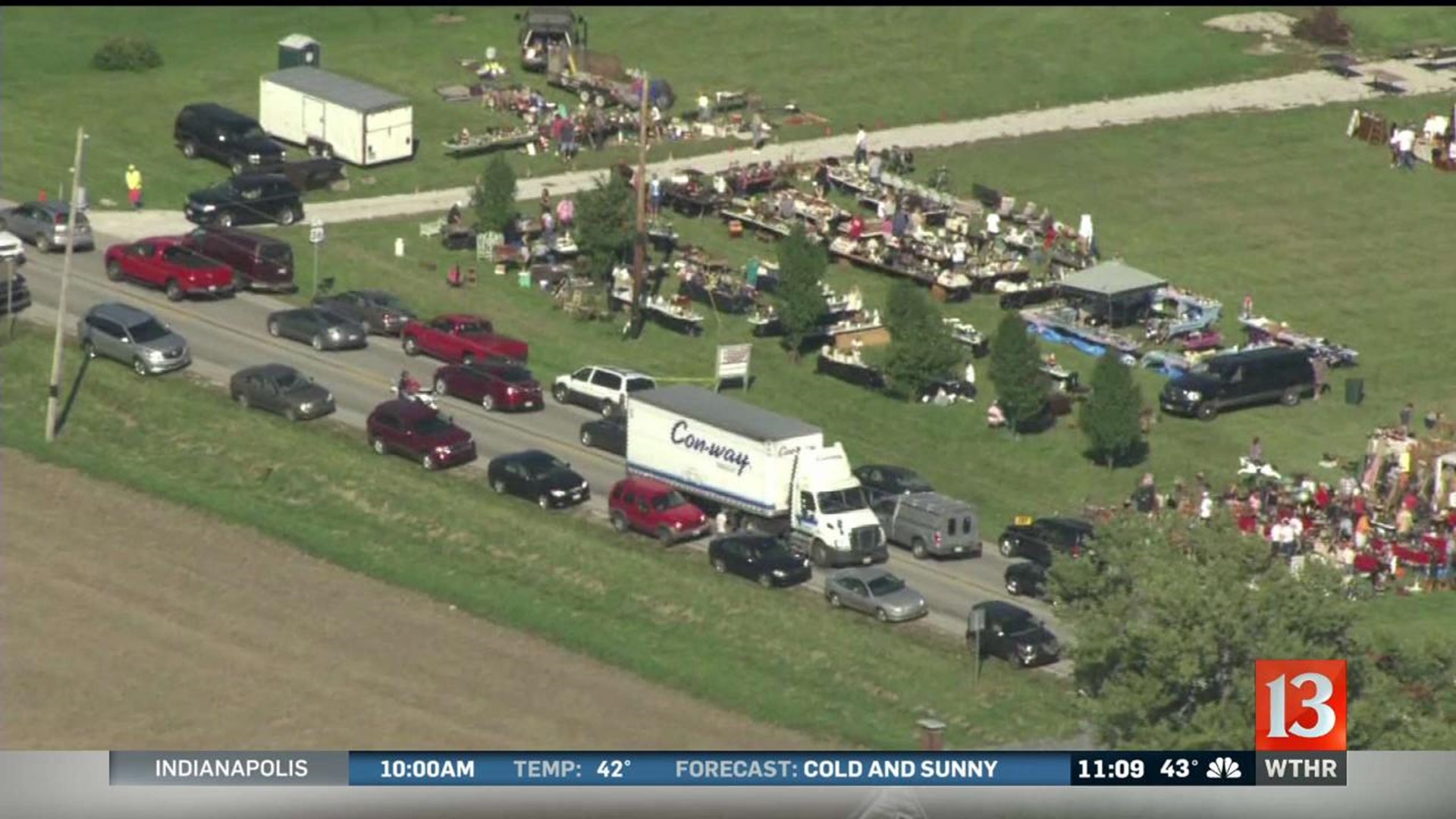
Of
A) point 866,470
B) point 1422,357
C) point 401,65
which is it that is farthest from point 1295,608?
point 401,65

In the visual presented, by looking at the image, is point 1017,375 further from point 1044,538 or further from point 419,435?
point 419,435

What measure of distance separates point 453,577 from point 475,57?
50.8m

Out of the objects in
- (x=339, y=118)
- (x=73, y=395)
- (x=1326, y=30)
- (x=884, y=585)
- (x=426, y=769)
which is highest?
(x=426, y=769)

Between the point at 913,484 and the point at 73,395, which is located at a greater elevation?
the point at 913,484

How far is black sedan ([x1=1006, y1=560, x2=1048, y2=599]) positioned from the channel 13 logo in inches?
726

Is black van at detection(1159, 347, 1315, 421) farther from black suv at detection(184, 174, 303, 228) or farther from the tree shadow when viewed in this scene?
the tree shadow

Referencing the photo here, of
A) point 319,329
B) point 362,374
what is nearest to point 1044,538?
point 362,374

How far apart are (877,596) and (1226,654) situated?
15939mm

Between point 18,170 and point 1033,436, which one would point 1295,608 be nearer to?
point 1033,436

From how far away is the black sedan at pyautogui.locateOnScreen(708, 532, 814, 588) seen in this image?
86188 mm

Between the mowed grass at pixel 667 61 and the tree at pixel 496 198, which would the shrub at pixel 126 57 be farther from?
the tree at pixel 496 198

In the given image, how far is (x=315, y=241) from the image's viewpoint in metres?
105

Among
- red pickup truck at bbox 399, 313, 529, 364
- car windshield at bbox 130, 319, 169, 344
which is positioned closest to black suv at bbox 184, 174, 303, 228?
car windshield at bbox 130, 319, 169, 344

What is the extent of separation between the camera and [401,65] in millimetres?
130750
